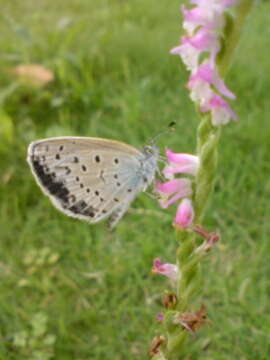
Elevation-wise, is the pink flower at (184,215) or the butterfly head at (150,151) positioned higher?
the butterfly head at (150,151)

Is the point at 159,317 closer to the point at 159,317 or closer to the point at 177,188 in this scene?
the point at 159,317

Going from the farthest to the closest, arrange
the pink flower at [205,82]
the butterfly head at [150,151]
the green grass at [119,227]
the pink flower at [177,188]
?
the green grass at [119,227], the butterfly head at [150,151], the pink flower at [177,188], the pink flower at [205,82]

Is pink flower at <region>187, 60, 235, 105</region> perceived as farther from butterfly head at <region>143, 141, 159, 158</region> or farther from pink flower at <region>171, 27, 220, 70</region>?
butterfly head at <region>143, 141, 159, 158</region>

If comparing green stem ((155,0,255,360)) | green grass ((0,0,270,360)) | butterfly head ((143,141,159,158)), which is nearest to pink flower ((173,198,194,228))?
green stem ((155,0,255,360))

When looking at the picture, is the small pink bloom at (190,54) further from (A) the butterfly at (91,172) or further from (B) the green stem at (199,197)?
(A) the butterfly at (91,172)

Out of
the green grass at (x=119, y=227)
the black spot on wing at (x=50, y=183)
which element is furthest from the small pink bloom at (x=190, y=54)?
the green grass at (x=119, y=227)

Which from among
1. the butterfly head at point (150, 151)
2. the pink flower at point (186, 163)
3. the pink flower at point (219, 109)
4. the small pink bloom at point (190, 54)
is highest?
the small pink bloom at point (190, 54)
